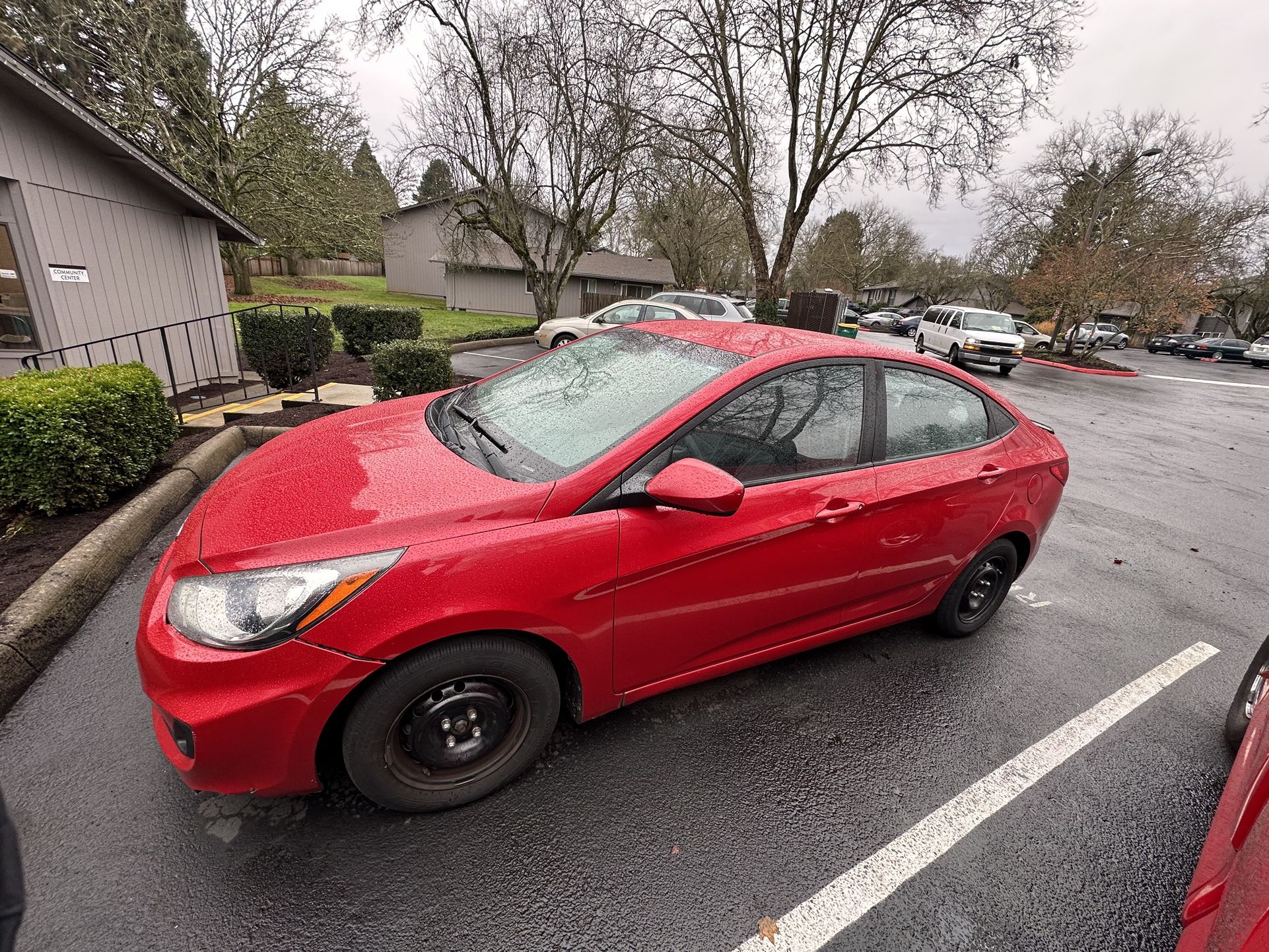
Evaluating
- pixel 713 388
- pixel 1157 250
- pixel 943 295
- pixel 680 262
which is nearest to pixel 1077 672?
pixel 713 388

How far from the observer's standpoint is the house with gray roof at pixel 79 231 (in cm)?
584

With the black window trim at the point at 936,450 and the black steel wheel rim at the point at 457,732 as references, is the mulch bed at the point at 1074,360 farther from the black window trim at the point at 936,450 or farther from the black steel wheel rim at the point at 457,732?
the black steel wheel rim at the point at 457,732

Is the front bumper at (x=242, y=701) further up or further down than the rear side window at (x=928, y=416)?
further down

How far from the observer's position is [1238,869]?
1.27m

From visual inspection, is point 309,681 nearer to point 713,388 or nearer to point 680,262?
point 713,388

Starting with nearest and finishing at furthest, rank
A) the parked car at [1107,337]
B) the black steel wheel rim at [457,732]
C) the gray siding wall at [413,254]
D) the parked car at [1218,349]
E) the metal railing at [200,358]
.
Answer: the black steel wheel rim at [457,732]
the metal railing at [200,358]
the parked car at [1218,349]
the gray siding wall at [413,254]
the parked car at [1107,337]

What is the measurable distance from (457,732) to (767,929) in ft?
3.77

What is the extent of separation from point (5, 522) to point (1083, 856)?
6030mm

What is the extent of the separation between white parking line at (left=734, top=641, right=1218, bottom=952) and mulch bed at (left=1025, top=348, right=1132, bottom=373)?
24.3m

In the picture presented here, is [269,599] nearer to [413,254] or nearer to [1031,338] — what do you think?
[1031,338]

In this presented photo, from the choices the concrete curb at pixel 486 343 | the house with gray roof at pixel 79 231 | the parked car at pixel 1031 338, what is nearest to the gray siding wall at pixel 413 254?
the concrete curb at pixel 486 343

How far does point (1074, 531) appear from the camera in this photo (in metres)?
5.00

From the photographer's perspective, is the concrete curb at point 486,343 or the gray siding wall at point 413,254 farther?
the gray siding wall at point 413,254

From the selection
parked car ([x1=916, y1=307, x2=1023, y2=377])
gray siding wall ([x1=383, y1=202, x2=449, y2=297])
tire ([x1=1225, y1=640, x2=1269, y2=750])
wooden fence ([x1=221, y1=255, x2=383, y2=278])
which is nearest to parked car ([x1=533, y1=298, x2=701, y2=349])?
parked car ([x1=916, y1=307, x2=1023, y2=377])
